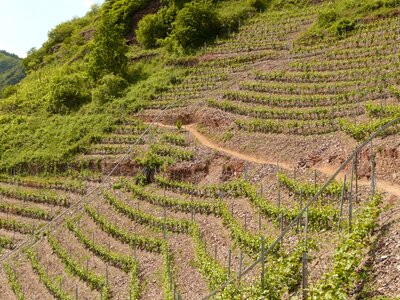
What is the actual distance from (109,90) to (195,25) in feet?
26.8

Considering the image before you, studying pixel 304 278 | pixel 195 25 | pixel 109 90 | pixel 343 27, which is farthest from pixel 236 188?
pixel 195 25

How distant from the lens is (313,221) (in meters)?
16.2

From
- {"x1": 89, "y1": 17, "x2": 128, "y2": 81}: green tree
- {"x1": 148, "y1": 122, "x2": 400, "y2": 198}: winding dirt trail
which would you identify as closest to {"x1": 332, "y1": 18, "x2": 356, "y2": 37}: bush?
{"x1": 148, "y1": 122, "x2": 400, "y2": 198}: winding dirt trail

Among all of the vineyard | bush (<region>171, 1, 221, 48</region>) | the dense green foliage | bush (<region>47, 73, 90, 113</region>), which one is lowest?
the vineyard

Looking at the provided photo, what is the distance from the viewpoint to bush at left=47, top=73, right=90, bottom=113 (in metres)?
38.7

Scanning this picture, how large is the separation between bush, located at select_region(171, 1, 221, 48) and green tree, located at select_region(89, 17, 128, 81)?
4222mm

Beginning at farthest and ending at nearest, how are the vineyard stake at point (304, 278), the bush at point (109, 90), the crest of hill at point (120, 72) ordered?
the bush at point (109, 90) < the crest of hill at point (120, 72) < the vineyard stake at point (304, 278)

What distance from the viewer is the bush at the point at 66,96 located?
127 feet

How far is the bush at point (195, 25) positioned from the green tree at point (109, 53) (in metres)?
4.22

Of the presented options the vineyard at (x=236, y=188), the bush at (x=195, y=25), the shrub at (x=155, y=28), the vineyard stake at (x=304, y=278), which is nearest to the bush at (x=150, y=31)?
the shrub at (x=155, y=28)

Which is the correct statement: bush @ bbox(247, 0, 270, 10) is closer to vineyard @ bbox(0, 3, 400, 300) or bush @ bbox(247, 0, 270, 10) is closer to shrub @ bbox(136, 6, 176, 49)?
vineyard @ bbox(0, 3, 400, 300)

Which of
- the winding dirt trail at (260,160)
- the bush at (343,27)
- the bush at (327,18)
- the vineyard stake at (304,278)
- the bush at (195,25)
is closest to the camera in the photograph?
the vineyard stake at (304,278)

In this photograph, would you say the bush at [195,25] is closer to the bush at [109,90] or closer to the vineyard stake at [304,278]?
the bush at [109,90]

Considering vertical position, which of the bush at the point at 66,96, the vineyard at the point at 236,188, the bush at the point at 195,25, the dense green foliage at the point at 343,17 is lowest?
the vineyard at the point at 236,188
